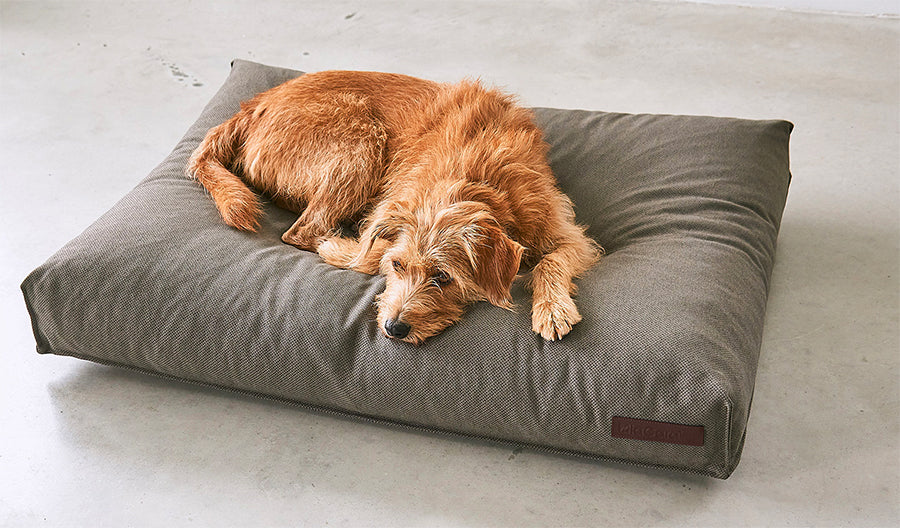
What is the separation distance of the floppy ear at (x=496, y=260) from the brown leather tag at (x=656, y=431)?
0.57 meters

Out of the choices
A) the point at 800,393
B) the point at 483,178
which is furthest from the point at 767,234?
the point at 483,178

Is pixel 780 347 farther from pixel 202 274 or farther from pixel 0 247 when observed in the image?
pixel 0 247

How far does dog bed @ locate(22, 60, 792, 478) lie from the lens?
112 inches

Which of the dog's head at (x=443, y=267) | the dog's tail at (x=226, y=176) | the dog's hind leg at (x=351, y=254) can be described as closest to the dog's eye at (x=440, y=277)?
the dog's head at (x=443, y=267)

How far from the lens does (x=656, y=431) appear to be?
9.26ft

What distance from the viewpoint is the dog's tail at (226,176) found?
3521 millimetres

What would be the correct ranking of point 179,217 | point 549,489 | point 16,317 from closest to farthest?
1. point 549,489
2. point 179,217
3. point 16,317

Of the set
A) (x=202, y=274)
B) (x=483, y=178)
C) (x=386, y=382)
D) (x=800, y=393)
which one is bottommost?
(x=800, y=393)

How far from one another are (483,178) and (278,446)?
1181 mm

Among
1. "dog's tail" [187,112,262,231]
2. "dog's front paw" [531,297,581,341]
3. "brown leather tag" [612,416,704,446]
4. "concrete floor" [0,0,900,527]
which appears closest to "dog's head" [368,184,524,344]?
"dog's front paw" [531,297,581,341]

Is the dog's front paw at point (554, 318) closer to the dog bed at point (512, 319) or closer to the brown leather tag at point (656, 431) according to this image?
the dog bed at point (512, 319)

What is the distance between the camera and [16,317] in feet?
12.4

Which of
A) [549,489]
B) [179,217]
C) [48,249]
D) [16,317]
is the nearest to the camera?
[549,489]

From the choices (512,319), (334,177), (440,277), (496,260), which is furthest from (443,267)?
(334,177)
